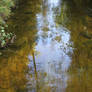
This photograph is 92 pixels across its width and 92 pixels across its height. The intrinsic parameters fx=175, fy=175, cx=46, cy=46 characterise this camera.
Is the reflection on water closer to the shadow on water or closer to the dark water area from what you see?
the dark water area

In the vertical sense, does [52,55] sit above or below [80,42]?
below

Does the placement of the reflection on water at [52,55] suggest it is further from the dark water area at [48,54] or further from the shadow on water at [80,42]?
the shadow on water at [80,42]

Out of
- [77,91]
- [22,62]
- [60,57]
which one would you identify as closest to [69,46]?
[60,57]

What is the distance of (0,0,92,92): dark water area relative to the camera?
7.94 feet

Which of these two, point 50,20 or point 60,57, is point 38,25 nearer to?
point 50,20

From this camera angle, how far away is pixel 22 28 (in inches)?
162

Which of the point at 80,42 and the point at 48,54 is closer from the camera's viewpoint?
the point at 48,54

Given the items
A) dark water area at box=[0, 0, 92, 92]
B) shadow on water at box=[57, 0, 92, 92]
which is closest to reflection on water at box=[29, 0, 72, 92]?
dark water area at box=[0, 0, 92, 92]

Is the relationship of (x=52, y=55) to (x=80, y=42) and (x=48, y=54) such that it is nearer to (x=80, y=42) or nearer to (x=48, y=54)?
(x=48, y=54)

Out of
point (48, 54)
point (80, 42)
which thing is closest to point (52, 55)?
point (48, 54)

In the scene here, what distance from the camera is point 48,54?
315 cm

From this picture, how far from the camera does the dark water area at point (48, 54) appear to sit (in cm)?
242

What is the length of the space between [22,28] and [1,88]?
2.04 m

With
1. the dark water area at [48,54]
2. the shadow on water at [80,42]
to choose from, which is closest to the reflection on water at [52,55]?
the dark water area at [48,54]
